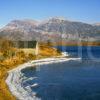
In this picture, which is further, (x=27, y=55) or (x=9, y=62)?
(x=27, y=55)

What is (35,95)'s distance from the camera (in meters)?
33.9

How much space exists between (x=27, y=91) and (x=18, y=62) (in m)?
39.1

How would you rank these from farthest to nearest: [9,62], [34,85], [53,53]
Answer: [53,53] → [9,62] → [34,85]

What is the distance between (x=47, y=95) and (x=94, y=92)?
21.6 ft

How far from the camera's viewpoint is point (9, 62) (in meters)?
71.7


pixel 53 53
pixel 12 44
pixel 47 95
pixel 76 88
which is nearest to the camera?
pixel 47 95

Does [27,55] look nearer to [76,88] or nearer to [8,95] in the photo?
[76,88]

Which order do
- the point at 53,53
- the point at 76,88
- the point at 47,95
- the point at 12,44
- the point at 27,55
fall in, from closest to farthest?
the point at 47,95, the point at 76,88, the point at 27,55, the point at 12,44, the point at 53,53

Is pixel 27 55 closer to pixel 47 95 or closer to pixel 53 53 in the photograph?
pixel 53 53

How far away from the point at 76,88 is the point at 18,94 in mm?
9355

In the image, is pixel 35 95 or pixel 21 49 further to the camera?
pixel 21 49

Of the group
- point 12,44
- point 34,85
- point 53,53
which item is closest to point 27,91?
point 34,85

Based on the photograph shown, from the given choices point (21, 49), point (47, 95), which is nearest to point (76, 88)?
point (47, 95)

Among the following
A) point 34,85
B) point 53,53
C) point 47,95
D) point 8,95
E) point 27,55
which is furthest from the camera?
point 53,53
